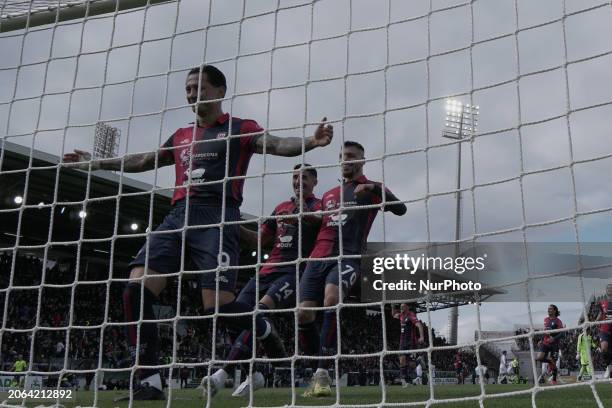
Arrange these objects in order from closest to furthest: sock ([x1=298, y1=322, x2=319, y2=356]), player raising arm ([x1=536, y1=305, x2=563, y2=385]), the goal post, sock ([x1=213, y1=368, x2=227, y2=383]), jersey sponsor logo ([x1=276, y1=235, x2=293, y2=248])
Answer: sock ([x1=213, y1=368, x2=227, y2=383])
the goal post
sock ([x1=298, y1=322, x2=319, y2=356])
jersey sponsor logo ([x1=276, y1=235, x2=293, y2=248])
player raising arm ([x1=536, y1=305, x2=563, y2=385])

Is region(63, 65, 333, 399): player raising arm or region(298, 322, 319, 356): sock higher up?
region(63, 65, 333, 399): player raising arm

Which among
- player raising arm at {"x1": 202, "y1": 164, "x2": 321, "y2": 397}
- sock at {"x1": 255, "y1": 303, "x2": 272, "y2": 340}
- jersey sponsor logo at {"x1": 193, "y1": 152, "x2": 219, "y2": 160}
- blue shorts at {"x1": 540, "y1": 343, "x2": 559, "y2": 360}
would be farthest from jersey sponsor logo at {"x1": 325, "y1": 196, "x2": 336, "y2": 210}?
blue shorts at {"x1": 540, "y1": 343, "x2": 559, "y2": 360}

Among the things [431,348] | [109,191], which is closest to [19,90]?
[431,348]

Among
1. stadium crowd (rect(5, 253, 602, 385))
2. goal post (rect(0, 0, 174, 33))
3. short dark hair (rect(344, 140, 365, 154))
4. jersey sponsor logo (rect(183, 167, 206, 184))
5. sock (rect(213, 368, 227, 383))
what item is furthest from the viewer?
stadium crowd (rect(5, 253, 602, 385))

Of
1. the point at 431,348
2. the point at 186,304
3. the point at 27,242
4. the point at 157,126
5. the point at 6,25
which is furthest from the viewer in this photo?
the point at 27,242

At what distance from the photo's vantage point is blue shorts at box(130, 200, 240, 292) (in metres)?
3.90

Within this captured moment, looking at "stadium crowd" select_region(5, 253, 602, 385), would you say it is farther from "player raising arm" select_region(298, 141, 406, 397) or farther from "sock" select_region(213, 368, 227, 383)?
"sock" select_region(213, 368, 227, 383)

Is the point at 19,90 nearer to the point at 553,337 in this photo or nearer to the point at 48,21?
the point at 48,21

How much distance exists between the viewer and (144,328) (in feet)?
12.6

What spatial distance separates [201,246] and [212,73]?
1123mm

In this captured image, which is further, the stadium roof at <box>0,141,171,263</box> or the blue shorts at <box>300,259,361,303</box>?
the stadium roof at <box>0,141,171,263</box>

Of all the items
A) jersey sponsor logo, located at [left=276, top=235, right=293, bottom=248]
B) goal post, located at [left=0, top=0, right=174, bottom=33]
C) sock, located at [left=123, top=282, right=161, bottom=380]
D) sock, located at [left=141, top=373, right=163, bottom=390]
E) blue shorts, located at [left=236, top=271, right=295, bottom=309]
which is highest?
goal post, located at [left=0, top=0, right=174, bottom=33]

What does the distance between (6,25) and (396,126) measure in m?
3.41

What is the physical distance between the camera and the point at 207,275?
155 inches
